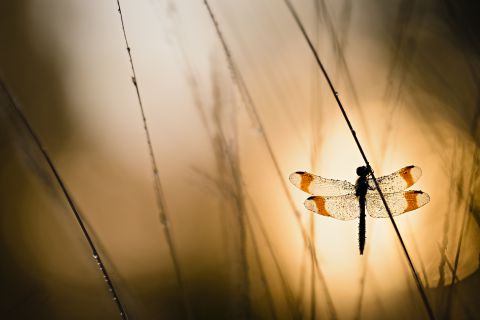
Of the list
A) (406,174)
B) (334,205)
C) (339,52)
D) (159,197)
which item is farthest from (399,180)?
(159,197)

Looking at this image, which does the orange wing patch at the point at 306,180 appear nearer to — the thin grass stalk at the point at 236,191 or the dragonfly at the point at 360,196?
the dragonfly at the point at 360,196

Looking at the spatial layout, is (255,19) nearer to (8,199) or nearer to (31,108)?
(31,108)

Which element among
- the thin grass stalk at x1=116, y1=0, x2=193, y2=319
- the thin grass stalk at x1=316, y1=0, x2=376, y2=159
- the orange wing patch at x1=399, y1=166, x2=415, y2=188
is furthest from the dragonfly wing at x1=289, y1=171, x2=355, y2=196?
the thin grass stalk at x1=116, y1=0, x2=193, y2=319

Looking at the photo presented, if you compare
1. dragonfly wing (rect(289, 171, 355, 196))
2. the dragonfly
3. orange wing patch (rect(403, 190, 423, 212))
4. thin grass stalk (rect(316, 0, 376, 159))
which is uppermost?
thin grass stalk (rect(316, 0, 376, 159))

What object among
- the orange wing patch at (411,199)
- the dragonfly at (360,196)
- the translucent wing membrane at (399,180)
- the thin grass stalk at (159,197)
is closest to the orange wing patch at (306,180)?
the dragonfly at (360,196)

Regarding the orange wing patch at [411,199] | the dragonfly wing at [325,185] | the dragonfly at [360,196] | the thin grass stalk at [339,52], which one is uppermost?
the thin grass stalk at [339,52]

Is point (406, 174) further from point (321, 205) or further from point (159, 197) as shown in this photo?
point (159, 197)

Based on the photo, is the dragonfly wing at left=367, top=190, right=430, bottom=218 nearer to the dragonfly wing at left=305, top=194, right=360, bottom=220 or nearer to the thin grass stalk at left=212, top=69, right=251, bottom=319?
the dragonfly wing at left=305, top=194, right=360, bottom=220

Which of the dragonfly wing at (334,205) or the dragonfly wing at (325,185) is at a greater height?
the dragonfly wing at (325,185)
